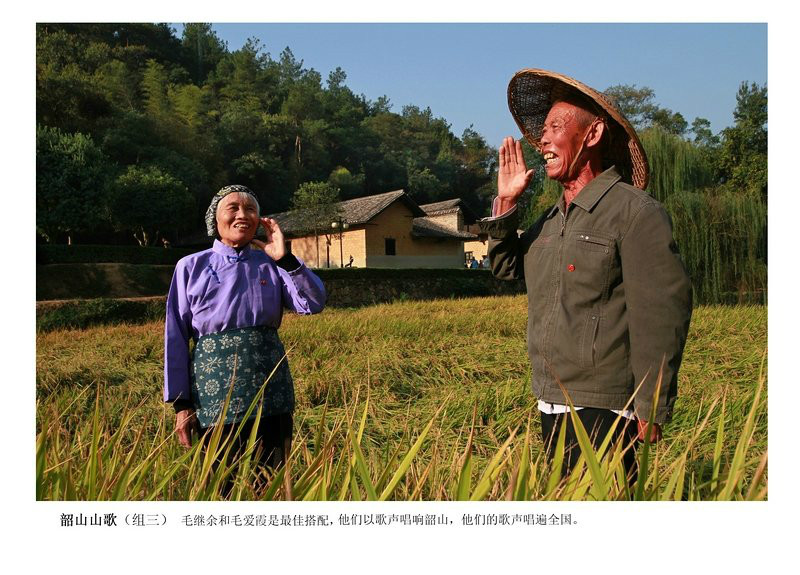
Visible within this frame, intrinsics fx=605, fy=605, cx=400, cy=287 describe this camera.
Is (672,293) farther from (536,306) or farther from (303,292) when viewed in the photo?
(303,292)

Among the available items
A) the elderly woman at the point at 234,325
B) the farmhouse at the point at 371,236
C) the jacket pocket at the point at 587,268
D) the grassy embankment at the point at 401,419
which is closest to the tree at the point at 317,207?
the farmhouse at the point at 371,236

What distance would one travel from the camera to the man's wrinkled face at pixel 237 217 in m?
1.91

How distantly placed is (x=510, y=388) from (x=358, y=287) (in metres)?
9.53

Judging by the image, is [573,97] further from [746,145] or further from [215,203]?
[746,145]

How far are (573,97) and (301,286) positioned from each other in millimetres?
972

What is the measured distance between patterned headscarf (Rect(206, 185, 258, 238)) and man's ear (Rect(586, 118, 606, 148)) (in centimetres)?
102

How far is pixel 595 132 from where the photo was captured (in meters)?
1.64

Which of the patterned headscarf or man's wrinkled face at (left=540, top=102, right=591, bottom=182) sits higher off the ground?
man's wrinkled face at (left=540, top=102, right=591, bottom=182)

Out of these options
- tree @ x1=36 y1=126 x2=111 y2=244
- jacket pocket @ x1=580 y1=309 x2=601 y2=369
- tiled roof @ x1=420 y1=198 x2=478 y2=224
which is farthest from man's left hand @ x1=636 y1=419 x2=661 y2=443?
tiled roof @ x1=420 y1=198 x2=478 y2=224

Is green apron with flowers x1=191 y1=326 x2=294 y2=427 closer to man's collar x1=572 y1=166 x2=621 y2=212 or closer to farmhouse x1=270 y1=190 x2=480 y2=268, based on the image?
man's collar x1=572 y1=166 x2=621 y2=212

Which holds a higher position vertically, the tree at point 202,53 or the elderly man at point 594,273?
the tree at point 202,53

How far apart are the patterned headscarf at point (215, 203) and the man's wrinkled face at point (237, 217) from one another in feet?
0.05

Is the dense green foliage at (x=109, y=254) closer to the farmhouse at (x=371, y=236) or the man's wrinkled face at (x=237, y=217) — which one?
the farmhouse at (x=371, y=236)

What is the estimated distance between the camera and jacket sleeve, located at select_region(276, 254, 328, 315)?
1882mm
